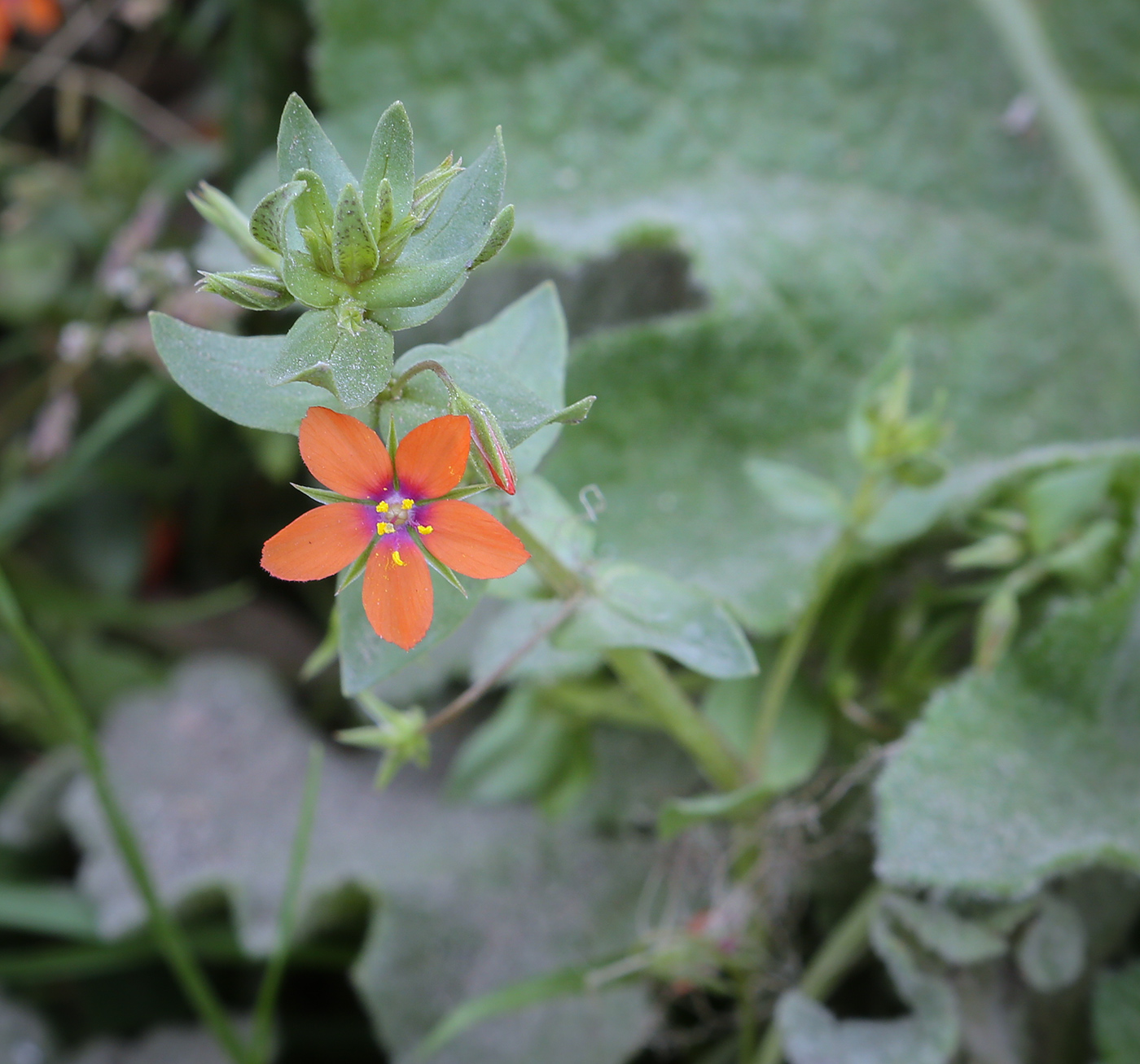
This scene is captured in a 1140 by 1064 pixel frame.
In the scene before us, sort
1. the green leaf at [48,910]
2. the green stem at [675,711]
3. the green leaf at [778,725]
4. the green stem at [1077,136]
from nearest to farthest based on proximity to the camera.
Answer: the green stem at [675,711]
the green leaf at [778,725]
the green leaf at [48,910]
the green stem at [1077,136]

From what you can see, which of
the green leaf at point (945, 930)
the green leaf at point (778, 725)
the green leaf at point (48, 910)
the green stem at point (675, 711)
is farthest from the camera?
the green leaf at point (48, 910)

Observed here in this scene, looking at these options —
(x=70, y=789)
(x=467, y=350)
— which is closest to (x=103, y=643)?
(x=70, y=789)

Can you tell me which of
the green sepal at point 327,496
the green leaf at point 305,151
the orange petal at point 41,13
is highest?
the orange petal at point 41,13

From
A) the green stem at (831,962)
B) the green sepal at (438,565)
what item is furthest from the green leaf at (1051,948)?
the green sepal at (438,565)

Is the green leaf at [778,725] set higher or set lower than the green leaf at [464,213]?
lower

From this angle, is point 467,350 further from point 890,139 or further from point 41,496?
point 890,139

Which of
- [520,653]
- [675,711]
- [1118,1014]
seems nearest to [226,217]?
[520,653]

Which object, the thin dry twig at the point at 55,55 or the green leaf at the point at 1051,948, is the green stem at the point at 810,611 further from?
the thin dry twig at the point at 55,55
